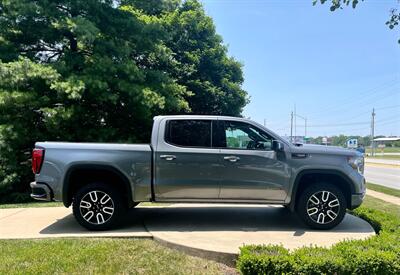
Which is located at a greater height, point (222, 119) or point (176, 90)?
point (176, 90)

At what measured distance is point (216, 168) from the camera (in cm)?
645

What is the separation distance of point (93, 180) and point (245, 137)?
8.56ft

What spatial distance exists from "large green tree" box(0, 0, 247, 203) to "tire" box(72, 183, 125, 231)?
5938mm

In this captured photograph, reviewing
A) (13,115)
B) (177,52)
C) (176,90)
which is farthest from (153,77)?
(177,52)

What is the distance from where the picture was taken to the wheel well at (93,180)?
250 inches

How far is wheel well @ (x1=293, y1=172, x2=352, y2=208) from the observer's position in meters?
6.63

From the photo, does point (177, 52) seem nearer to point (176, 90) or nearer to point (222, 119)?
point (176, 90)

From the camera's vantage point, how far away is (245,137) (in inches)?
262

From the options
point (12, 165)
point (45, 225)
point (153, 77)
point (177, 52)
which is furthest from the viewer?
point (177, 52)

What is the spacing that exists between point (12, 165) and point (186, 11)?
1452cm

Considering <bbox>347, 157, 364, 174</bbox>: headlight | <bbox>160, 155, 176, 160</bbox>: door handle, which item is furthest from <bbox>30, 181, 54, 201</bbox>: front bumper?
<bbox>347, 157, 364, 174</bbox>: headlight

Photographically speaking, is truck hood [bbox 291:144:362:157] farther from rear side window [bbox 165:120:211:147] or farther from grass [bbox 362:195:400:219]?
grass [bbox 362:195:400:219]

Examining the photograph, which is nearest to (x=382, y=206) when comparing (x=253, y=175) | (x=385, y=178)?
(x=253, y=175)

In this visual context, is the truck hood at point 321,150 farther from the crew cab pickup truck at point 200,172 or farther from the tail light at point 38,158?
the tail light at point 38,158
